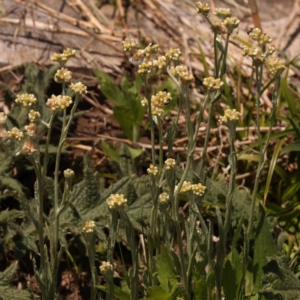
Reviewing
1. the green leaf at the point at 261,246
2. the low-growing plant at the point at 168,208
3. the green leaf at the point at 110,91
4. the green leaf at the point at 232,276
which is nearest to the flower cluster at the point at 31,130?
the low-growing plant at the point at 168,208

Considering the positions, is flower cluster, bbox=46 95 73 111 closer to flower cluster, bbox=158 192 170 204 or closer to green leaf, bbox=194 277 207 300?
flower cluster, bbox=158 192 170 204

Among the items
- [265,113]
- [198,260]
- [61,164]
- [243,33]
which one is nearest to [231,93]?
[265,113]

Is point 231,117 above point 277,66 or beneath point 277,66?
beneath

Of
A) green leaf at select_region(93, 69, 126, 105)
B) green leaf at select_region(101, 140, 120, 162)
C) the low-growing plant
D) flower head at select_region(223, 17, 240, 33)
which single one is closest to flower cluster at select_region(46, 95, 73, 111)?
the low-growing plant

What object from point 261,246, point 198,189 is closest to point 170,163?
point 198,189

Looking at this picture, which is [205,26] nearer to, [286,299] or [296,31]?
[296,31]

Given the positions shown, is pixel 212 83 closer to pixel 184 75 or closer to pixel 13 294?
pixel 184 75

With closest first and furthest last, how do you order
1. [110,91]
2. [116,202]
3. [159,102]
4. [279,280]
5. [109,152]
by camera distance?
1. [116,202]
2. [159,102]
3. [279,280]
4. [109,152]
5. [110,91]
